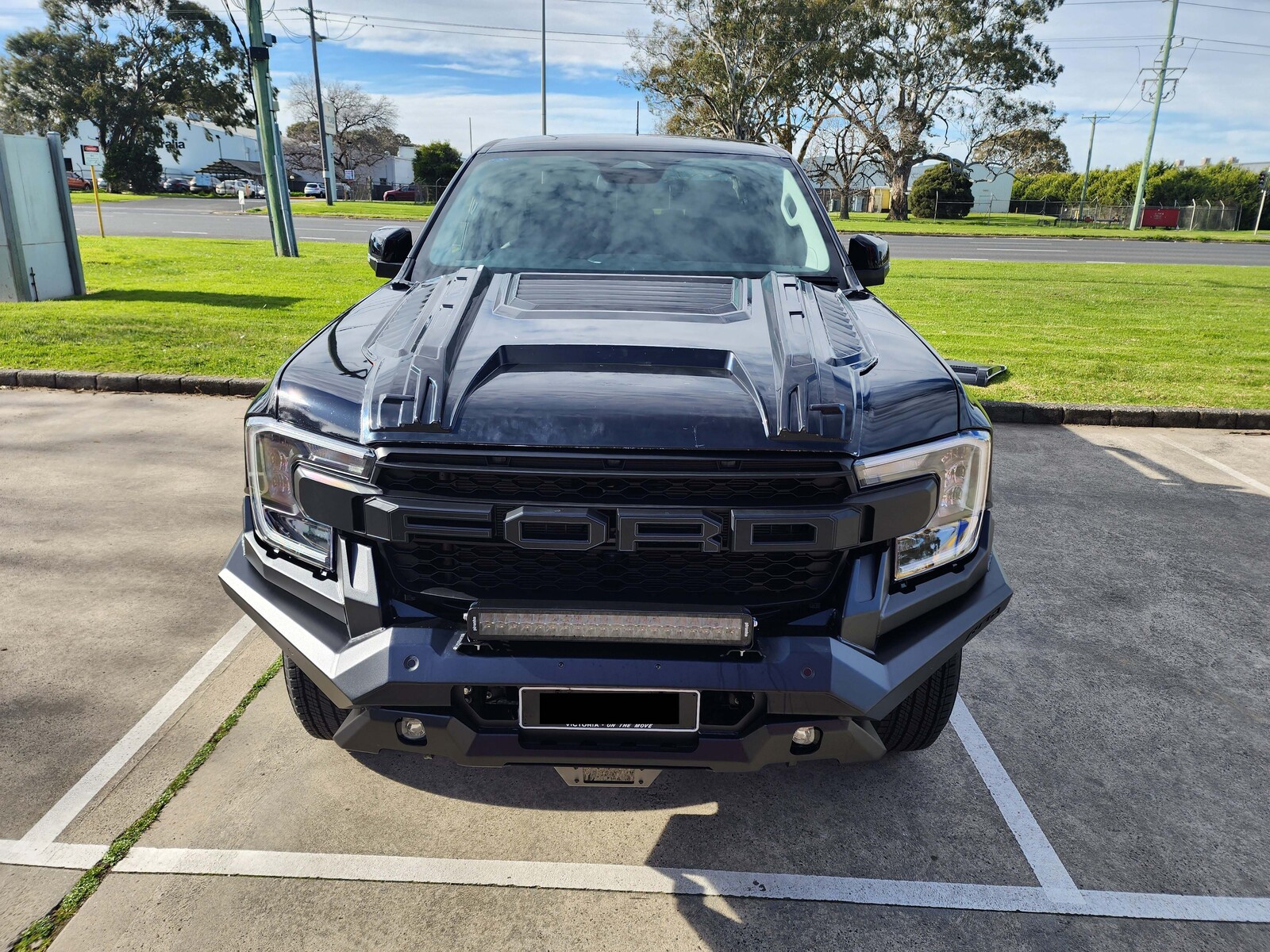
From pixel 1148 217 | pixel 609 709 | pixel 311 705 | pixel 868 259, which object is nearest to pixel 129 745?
pixel 311 705

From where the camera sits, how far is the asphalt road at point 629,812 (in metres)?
2.29

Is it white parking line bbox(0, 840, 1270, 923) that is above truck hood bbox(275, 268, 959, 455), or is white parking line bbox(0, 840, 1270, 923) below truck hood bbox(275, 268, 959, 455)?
below

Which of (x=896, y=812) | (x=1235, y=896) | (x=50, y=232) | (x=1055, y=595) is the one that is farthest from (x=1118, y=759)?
(x=50, y=232)

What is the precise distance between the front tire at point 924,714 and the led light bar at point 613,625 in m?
0.78

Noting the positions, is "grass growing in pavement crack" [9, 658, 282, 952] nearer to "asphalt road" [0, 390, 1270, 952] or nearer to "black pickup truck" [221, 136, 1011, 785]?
"asphalt road" [0, 390, 1270, 952]

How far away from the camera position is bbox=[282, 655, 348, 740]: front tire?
2.58 m

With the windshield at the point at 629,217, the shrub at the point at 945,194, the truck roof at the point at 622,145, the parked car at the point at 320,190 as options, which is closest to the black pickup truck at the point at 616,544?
the windshield at the point at 629,217

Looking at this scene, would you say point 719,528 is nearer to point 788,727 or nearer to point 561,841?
point 788,727

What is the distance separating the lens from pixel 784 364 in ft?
7.55

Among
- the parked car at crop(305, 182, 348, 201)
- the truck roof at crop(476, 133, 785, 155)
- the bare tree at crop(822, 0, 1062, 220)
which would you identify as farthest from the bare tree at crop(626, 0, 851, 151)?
the truck roof at crop(476, 133, 785, 155)

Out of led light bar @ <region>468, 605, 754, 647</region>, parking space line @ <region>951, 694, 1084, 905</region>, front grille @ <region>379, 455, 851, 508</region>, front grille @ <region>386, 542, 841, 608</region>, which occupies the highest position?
front grille @ <region>379, 455, 851, 508</region>

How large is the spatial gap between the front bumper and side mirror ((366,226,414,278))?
1.89 m

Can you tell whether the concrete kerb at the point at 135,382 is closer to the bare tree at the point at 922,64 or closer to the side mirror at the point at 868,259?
the side mirror at the point at 868,259

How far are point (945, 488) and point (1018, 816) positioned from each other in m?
1.14
